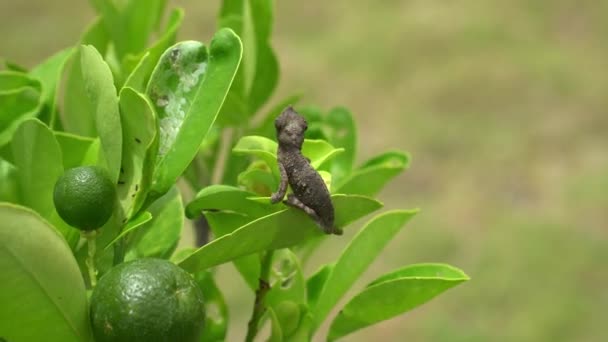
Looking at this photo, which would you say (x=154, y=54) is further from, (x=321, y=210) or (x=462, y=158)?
(x=462, y=158)

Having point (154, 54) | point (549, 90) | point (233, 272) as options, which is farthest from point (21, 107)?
point (549, 90)

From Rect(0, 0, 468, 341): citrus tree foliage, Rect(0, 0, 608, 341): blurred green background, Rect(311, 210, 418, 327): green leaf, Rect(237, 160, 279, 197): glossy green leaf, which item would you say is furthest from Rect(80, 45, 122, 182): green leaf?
Rect(0, 0, 608, 341): blurred green background

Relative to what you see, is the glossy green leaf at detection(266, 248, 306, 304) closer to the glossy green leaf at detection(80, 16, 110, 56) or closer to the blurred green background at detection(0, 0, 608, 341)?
the glossy green leaf at detection(80, 16, 110, 56)

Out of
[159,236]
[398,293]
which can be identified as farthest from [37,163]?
[398,293]

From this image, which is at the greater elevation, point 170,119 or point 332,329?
point 170,119

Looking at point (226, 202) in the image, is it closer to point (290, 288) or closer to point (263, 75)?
point (290, 288)

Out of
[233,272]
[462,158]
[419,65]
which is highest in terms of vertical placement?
[419,65]

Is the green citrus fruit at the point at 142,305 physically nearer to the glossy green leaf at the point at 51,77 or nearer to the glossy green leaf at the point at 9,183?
the glossy green leaf at the point at 9,183
